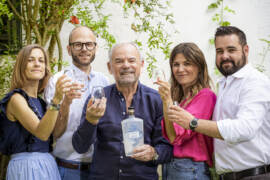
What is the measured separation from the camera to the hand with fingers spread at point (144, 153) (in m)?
2.11

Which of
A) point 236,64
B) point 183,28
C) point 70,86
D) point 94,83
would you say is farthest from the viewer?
point 183,28

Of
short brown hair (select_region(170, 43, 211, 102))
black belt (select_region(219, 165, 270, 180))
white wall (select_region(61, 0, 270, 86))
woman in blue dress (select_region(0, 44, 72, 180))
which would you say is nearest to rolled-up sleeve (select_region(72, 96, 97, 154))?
woman in blue dress (select_region(0, 44, 72, 180))

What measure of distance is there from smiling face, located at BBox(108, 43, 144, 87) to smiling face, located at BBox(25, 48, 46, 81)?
611mm

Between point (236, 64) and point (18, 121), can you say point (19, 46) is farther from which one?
point (236, 64)

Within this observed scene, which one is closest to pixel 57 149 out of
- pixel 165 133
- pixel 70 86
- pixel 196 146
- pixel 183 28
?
pixel 70 86

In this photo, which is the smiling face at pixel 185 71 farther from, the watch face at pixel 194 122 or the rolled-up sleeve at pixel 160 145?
the watch face at pixel 194 122

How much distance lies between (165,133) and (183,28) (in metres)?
2.84

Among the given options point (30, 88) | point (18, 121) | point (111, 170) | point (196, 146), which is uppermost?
point (30, 88)

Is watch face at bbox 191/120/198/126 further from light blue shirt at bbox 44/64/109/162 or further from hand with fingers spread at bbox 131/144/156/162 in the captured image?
light blue shirt at bbox 44/64/109/162

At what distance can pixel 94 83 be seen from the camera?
2812 millimetres

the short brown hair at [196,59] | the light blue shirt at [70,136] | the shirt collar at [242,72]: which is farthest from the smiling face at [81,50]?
the shirt collar at [242,72]

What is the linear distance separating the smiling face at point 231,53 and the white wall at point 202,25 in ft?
8.00

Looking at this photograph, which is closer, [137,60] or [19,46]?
[137,60]

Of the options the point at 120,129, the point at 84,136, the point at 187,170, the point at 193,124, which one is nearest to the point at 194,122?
the point at 193,124
